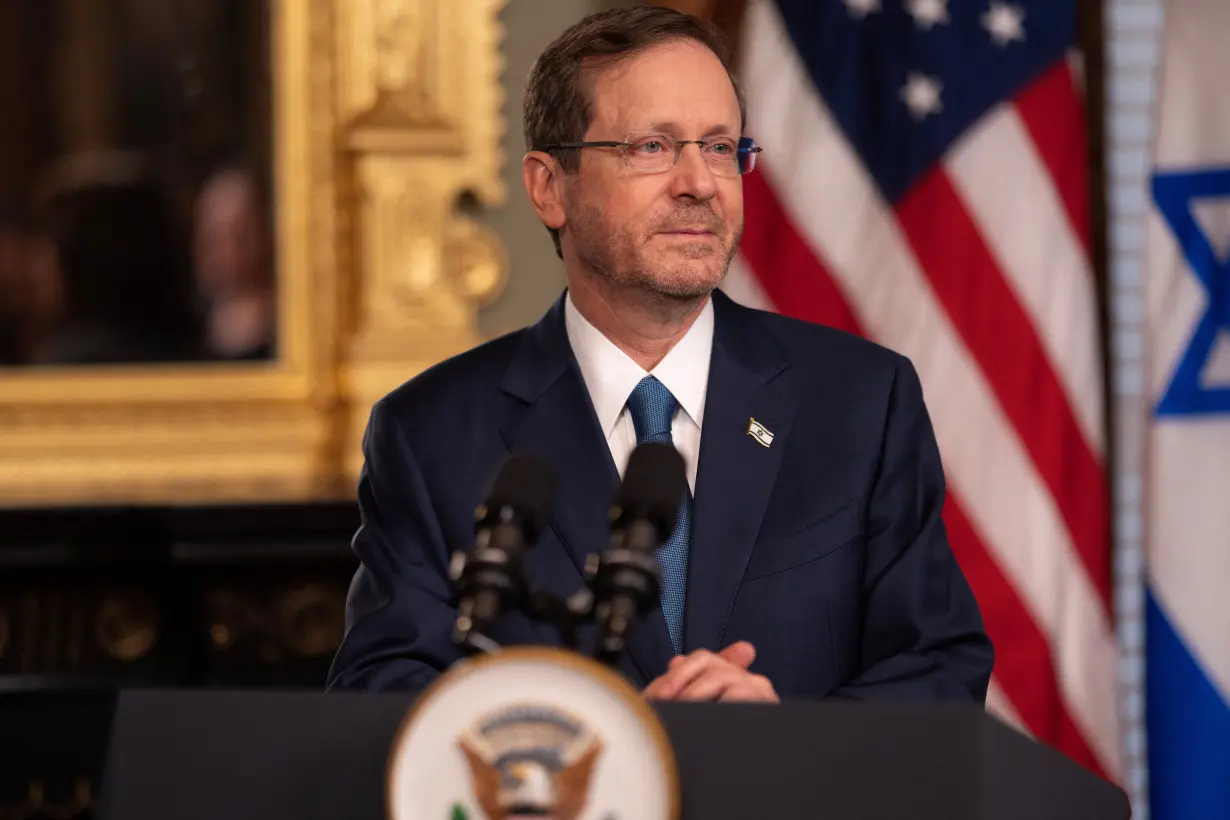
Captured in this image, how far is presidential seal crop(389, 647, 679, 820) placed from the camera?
1193mm

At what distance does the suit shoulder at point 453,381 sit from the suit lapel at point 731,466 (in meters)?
0.30

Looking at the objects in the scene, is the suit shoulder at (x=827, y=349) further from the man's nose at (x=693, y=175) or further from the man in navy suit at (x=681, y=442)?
the man's nose at (x=693, y=175)

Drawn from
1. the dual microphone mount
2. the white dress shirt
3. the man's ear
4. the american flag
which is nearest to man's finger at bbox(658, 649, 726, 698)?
the dual microphone mount

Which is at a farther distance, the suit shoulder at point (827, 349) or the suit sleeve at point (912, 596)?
the suit shoulder at point (827, 349)

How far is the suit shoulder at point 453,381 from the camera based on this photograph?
7.22 feet

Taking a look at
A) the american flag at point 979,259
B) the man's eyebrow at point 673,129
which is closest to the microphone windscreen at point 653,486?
the man's eyebrow at point 673,129

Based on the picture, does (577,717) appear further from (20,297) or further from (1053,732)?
(20,297)

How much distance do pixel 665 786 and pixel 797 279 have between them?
271 cm

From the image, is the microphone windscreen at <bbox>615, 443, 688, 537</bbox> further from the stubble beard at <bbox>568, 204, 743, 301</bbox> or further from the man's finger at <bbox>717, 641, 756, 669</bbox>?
the stubble beard at <bbox>568, 204, 743, 301</bbox>

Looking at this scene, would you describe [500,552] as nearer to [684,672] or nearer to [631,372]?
[684,672]

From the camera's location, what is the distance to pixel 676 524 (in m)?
2.04

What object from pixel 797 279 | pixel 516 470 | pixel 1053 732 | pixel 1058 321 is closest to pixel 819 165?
pixel 797 279

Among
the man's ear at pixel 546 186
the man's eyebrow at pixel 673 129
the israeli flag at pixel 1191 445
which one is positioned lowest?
the israeli flag at pixel 1191 445

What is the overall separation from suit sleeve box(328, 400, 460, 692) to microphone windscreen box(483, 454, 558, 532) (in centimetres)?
59
